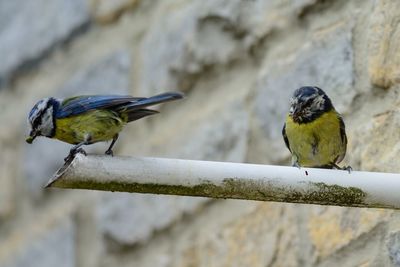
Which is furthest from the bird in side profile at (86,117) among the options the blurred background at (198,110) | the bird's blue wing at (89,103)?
the blurred background at (198,110)

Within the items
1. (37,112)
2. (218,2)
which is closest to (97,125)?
(37,112)

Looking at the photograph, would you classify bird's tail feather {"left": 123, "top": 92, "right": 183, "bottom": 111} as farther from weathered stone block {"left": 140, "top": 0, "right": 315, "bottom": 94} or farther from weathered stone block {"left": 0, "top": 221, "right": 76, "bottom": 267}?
weathered stone block {"left": 0, "top": 221, "right": 76, "bottom": 267}

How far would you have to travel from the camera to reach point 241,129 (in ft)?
9.53

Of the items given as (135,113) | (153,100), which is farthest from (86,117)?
(153,100)

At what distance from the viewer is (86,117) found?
254 centimetres

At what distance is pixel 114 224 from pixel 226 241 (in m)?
0.54

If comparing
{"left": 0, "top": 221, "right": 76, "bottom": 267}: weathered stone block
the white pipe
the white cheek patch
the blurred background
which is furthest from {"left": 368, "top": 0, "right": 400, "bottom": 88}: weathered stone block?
{"left": 0, "top": 221, "right": 76, "bottom": 267}: weathered stone block

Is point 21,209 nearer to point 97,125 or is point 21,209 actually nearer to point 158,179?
point 97,125

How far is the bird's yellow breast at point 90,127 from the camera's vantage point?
8.19 ft

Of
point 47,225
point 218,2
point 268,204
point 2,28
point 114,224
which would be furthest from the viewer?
point 2,28

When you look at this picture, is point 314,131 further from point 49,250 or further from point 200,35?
point 49,250

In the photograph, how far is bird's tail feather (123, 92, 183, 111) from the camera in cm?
218

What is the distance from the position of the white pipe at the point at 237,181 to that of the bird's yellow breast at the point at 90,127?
0.64 metres

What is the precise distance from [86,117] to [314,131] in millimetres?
607
